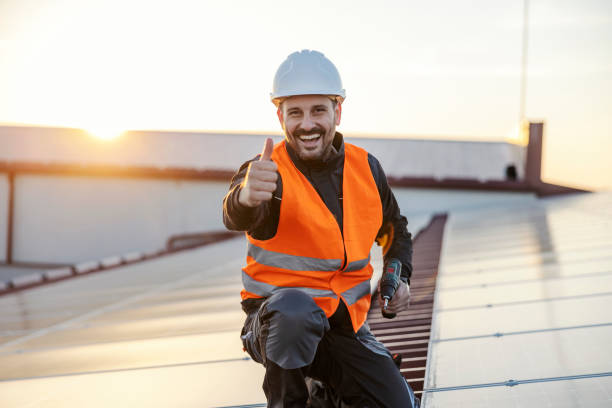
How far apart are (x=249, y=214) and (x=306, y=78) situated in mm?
706

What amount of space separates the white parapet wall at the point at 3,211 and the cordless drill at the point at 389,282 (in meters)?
13.1

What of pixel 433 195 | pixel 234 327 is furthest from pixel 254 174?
pixel 433 195

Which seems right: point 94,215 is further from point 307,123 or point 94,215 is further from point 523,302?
point 307,123

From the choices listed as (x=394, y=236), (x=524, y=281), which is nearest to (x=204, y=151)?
(x=524, y=281)

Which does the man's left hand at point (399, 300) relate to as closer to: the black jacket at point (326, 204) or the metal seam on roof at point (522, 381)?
the black jacket at point (326, 204)

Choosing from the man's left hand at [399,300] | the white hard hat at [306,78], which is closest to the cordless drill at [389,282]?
the man's left hand at [399,300]

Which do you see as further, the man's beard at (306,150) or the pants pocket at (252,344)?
the man's beard at (306,150)

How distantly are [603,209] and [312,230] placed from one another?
9179mm

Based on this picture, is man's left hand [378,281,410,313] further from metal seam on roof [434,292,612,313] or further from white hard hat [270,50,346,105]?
metal seam on roof [434,292,612,313]

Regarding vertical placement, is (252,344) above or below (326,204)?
below

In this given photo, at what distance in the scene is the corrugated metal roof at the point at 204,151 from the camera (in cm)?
1521

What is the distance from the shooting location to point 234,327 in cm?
441

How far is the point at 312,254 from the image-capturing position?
2633mm

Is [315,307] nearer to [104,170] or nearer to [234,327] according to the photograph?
[234,327]
